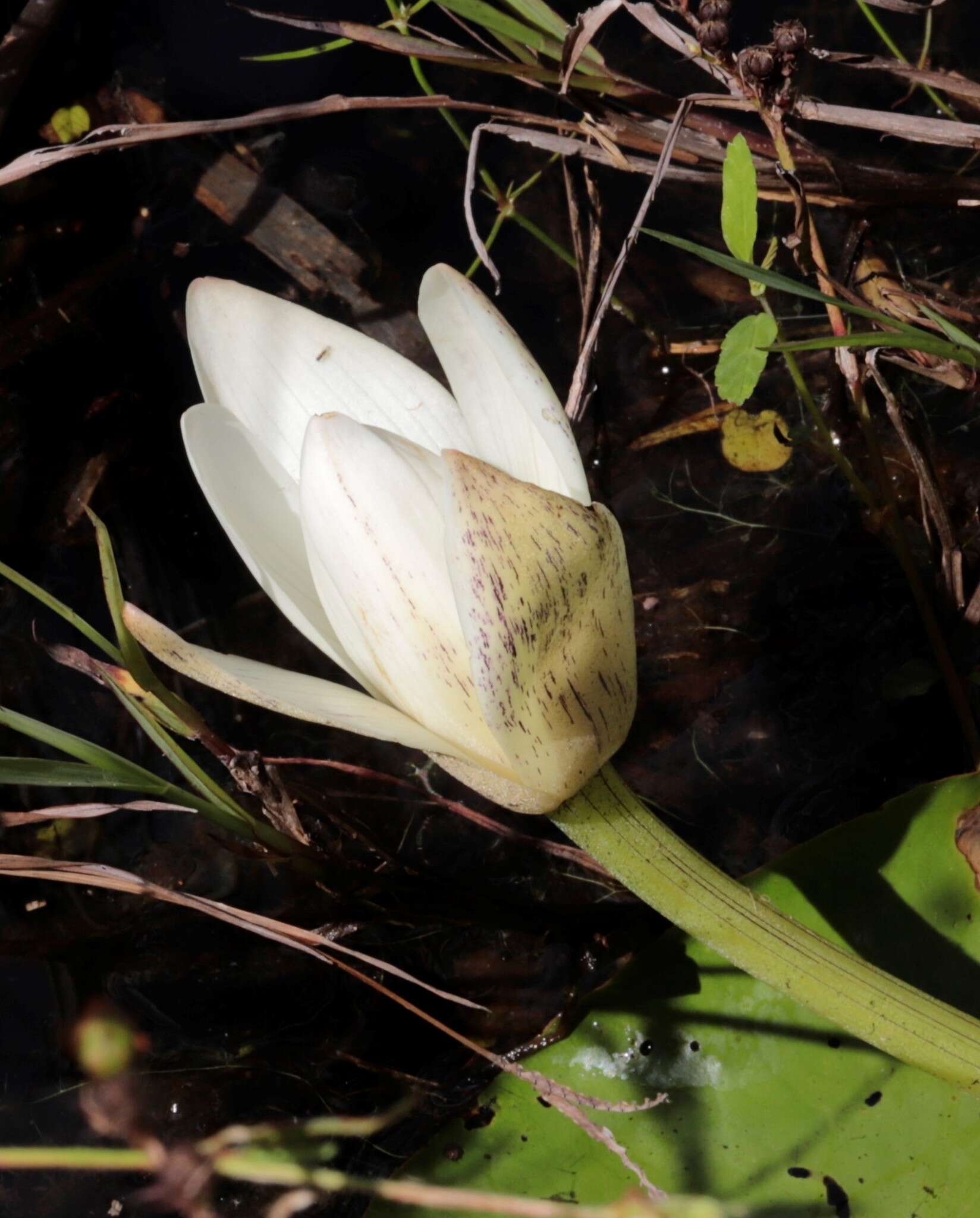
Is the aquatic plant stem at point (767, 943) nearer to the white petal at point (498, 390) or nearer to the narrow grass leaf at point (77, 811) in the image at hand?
the white petal at point (498, 390)

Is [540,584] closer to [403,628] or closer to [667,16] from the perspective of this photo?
[403,628]

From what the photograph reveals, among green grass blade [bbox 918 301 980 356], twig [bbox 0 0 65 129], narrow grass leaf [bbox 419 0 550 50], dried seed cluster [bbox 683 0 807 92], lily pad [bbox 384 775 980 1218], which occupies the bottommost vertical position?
lily pad [bbox 384 775 980 1218]

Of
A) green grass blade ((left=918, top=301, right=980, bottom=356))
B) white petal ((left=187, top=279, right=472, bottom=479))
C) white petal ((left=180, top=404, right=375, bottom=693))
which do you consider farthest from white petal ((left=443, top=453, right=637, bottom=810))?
green grass blade ((left=918, top=301, right=980, bottom=356))

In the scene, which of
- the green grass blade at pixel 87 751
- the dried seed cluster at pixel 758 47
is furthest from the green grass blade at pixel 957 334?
the green grass blade at pixel 87 751

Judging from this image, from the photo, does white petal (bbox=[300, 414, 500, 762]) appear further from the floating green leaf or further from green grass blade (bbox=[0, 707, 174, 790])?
the floating green leaf

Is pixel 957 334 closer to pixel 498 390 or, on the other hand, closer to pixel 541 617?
pixel 498 390

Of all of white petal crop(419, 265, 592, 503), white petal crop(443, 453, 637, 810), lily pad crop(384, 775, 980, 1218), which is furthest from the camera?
lily pad crop(384, 775, 980, 1218)
